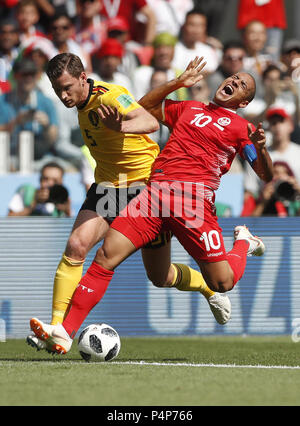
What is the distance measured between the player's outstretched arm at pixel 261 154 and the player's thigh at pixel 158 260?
40.4 inches

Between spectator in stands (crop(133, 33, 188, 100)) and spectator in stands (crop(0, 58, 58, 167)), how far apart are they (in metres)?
1.29

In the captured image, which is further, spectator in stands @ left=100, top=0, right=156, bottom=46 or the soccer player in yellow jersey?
spectator in stands @ left=100, top=0, right=156, bottom=46

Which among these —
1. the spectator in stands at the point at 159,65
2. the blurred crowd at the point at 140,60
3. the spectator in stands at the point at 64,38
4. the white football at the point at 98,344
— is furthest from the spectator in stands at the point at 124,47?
the white football at the point at 98,344

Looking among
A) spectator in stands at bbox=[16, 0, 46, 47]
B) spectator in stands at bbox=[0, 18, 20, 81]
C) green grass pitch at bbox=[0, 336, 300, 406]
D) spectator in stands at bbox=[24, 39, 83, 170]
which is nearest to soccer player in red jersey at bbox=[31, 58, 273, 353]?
green grass pitch at bbox=[0, 336, 300, 406]

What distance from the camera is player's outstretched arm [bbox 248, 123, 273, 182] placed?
6.55 meters

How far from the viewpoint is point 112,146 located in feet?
24.0

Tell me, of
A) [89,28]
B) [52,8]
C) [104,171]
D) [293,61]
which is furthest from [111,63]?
[104,171]

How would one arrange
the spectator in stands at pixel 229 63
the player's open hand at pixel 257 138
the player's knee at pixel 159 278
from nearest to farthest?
the player's open hand at pixel 257 138, the player's knee at pixel 159 278, the spectator in stands at pixel 229 63

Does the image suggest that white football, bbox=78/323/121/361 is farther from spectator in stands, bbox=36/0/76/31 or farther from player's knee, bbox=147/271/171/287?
spectator in stands, bbox=36/0/76/31

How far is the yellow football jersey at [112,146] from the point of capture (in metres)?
7.02

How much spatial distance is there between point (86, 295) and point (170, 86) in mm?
1734

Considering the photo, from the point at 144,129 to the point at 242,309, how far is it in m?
3.72

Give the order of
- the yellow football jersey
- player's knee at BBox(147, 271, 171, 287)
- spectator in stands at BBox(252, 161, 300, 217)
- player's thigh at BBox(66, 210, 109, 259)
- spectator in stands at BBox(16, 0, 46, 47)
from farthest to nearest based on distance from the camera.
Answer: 1. spectator in stands at BBox(16, 0, 46, 47)
2. spectator in stands at BBox(252, 161, 300, 217)
3. player's knee at BBox(147, 271, 171, 287)
4. player's thigh at BBox(66, 210, 109, 259)
5. the yellow football jersey

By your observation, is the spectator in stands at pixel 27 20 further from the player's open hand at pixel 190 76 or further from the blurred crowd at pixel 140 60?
the player's open hand at pixel 190 76
